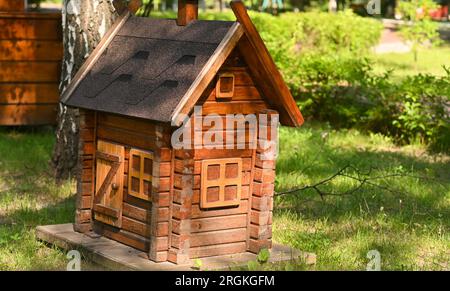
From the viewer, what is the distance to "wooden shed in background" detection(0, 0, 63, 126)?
1133 cm

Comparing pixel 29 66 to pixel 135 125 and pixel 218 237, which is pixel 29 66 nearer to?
pixel 135 125

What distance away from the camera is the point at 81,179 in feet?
21.2

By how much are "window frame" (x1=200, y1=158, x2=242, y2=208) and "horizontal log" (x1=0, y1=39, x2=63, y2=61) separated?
6.00 metres

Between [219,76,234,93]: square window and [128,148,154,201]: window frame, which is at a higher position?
[219,76,234,93]: square window

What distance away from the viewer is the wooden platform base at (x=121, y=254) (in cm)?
573

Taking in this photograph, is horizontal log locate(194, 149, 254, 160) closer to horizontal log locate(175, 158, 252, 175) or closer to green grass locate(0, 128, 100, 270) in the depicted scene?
horizontal log locate(175, 158, 252, 175)

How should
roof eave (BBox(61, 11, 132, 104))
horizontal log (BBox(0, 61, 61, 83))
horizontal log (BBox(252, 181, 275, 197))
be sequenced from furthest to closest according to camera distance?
horizontal log (BBox(0, 61, 61, 83))
roof eave (BBox(61, 11, 132, 104))
horizontal log (BBox(252, 181, 275, 197))

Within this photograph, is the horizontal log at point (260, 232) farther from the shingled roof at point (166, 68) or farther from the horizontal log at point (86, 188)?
the horizontal log at point (86, 188)

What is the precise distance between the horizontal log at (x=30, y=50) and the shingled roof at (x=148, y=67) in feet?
16.6

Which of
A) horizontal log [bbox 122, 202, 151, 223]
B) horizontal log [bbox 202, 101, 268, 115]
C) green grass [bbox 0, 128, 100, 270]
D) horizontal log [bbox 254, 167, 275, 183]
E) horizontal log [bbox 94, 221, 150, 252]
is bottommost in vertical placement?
green grass [bbox 0, 128, 100, 270]

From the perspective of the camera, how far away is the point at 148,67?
6.01m

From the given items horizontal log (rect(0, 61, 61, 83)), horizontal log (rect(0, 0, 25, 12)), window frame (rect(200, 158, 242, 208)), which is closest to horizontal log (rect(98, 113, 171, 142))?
window frame (rect(200, 158, 242, 208))

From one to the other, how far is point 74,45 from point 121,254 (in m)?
3.14

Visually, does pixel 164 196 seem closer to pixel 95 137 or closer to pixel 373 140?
pixel 95 137
